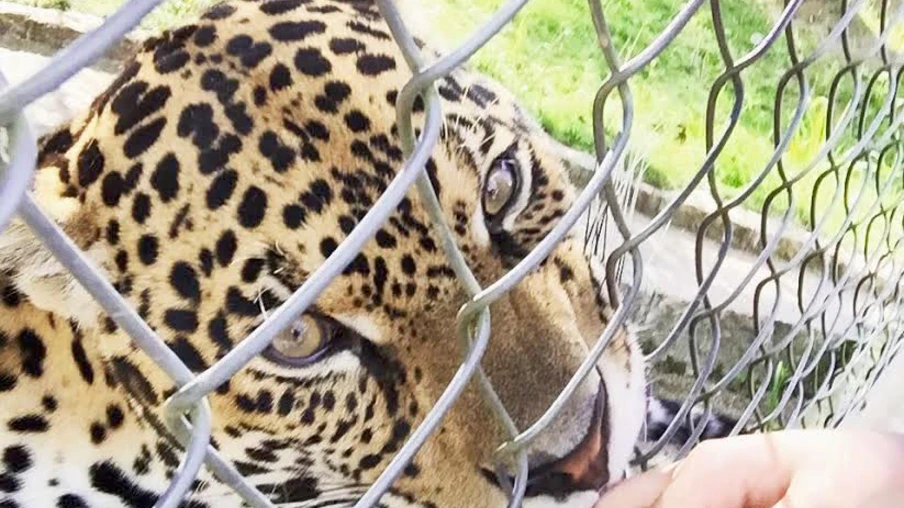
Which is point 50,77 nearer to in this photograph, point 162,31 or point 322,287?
point 322,287

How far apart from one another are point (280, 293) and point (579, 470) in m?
0.23

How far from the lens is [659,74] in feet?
3.08

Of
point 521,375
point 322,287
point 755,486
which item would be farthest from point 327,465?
point 322,287

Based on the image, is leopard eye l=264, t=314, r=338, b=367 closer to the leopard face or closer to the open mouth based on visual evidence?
the leopard face

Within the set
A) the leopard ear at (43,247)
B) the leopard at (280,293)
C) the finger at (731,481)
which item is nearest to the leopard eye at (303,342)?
the leopard at (280,293)

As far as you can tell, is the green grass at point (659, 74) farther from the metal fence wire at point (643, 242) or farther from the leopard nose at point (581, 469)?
the leopard nose at point (581, 469)

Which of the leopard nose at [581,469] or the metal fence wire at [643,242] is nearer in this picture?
the metal fence wire at [643,242]

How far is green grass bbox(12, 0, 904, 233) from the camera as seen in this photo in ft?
2.56

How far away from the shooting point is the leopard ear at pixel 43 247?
645mm

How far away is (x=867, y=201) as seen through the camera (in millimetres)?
1275

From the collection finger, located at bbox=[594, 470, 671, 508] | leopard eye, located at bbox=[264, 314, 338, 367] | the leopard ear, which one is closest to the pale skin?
finger, located at bbox=[594, 470, 671, 508]

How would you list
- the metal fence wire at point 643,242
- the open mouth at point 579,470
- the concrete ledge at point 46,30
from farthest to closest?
the open mouth at point 579,470 → the concrete ledge at point 46,30 → the metal fence wire at point 643,242

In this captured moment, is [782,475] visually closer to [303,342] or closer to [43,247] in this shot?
[303,342]

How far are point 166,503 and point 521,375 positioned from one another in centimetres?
39
